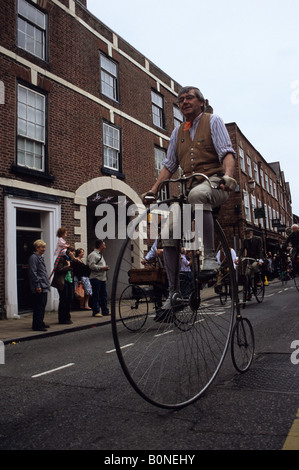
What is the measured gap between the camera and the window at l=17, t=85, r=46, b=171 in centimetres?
1145

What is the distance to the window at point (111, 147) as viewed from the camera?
1514 centimetres

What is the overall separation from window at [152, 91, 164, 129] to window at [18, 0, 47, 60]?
7309 mm

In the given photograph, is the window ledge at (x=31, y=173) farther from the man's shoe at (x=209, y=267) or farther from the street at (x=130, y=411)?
the man's shoe at (x=209, y=267)

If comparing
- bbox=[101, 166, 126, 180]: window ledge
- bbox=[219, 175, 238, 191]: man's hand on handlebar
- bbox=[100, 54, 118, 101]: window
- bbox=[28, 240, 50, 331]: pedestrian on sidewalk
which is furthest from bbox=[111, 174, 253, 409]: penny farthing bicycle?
bbox=[100, 54, 118, 101]: window

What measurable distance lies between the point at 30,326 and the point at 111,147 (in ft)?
28.1

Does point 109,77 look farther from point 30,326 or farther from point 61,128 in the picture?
point 30,326

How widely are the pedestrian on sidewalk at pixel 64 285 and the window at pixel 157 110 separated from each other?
11.7 meters

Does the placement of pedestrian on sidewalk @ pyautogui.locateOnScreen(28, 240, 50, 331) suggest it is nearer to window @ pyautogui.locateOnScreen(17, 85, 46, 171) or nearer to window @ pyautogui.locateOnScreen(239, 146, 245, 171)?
window @ pyautogui.locateOnScreen(17, 85, 46, 171)

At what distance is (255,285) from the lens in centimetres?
1081

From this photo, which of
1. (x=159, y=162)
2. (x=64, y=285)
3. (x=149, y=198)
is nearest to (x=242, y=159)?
(x=159, y=162)

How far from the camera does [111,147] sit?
15.4 meters
